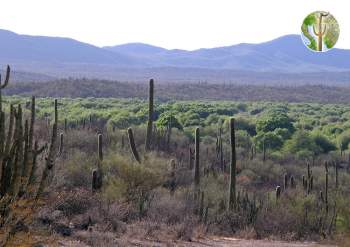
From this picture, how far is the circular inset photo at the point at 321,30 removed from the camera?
1383 centimetres

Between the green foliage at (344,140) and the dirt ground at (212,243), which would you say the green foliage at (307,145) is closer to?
the green foliage at (344,140)

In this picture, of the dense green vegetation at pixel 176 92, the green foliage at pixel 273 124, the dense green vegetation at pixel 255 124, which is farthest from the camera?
the dense green vegetation at pixel 176 92

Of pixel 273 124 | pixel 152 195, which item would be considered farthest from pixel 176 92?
pixel 152 195

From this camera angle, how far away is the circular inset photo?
45.4 ft

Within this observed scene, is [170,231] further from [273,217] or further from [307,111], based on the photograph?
[307,111]

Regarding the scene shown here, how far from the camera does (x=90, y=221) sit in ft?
59.3

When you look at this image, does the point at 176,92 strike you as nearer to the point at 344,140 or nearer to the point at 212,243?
the point at 344,140

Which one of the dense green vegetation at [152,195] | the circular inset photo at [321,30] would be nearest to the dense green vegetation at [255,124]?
the dense green vegetation at [152,195]

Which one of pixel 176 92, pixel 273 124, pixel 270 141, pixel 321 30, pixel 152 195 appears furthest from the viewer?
pixel 176 92

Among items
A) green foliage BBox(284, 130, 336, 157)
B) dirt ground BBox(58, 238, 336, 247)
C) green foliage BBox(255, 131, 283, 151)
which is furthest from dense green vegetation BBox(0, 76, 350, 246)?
green foliage BBox(255, 131, 283, 151)

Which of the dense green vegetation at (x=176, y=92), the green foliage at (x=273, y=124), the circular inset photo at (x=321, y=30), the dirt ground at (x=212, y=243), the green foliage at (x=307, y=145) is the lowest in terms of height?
the dense green vegetation at (x=176, y=92)

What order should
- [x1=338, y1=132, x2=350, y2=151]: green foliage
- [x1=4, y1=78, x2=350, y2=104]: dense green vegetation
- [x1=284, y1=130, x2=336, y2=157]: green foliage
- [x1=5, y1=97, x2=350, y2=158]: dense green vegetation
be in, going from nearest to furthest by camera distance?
[x1=284, y1=130, x2=336, y2=157]: green foliage → [x1=5, y1=97, x2=350, y2=158]: dense green vegetation → [x1=338, y1=132, x2=350, y2=151]: green foliage → [x1=4, y1=78, x2=350, y2=104]: dense green vegetation

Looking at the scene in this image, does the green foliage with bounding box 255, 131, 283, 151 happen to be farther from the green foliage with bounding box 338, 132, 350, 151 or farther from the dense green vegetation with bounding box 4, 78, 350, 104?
the dense green vegetation with bounding box 4, 78, 350, 104

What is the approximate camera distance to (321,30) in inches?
551
